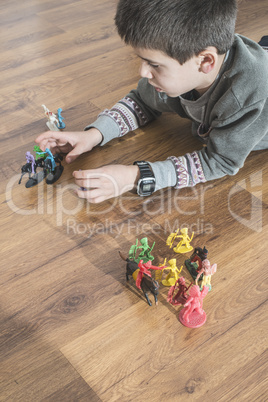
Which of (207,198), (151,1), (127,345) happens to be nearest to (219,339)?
(127,345)

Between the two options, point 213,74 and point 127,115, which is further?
point 127,115

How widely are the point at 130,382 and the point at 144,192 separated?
17.9 inches

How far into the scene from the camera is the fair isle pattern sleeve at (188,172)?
1.07 m

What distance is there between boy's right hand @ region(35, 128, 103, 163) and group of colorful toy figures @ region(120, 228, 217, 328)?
0.36m

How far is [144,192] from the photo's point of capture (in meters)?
1.06

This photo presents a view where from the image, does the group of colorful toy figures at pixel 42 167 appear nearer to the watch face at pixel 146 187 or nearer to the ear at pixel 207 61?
the watch face at pixel 146 187

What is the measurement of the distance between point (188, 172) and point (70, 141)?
33cm

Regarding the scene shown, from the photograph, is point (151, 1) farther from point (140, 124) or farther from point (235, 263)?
point (235, 263)

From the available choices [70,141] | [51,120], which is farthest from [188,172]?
[51,120]

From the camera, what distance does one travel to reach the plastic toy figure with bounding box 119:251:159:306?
0.82 m

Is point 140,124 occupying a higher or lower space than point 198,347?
higher

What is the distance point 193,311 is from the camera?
2.78ft

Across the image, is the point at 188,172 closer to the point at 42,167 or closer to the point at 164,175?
the point at 164,175

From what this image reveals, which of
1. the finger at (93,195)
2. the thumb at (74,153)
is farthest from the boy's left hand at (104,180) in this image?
the thumb at (74,153)
